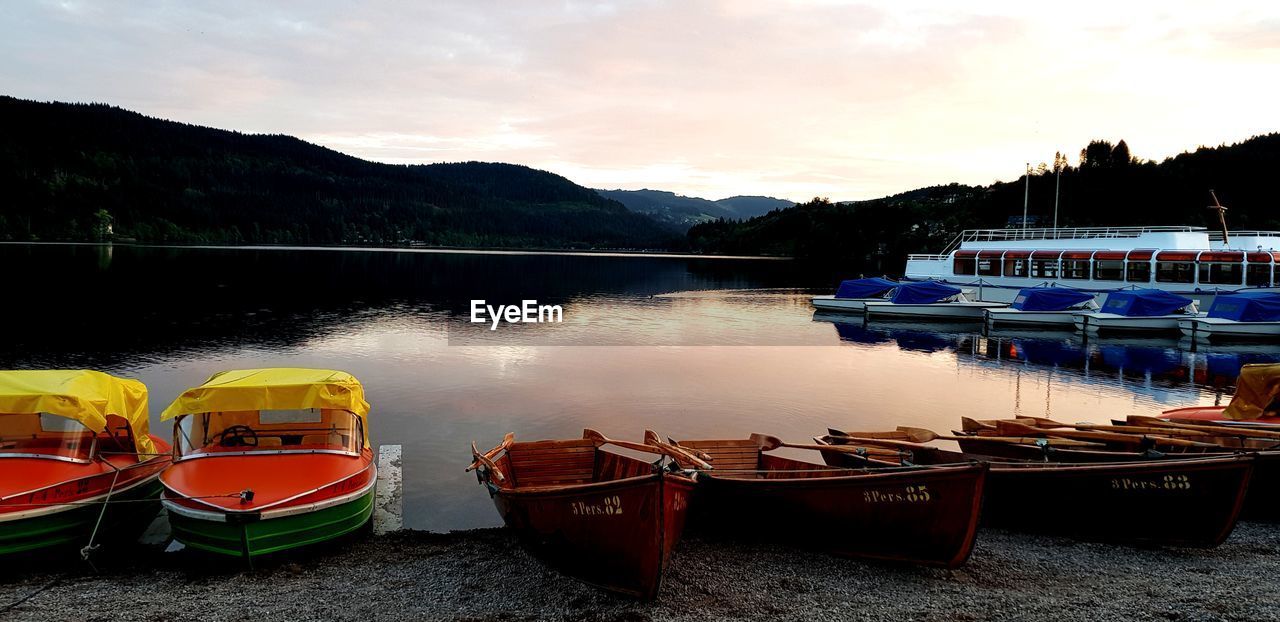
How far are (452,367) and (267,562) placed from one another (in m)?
25.2

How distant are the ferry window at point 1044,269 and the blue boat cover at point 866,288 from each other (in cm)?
1334

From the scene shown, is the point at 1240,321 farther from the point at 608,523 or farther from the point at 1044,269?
the point at 608,523

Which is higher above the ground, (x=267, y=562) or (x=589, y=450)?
(x=589, y=450)

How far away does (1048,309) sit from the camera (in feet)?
192

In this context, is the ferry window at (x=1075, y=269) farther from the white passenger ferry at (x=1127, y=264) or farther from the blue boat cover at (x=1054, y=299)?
the blue boat cover at (x=1054, y=299)

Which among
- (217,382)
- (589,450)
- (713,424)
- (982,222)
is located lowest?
(713,424)

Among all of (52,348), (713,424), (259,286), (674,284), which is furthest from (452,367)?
(674,284)

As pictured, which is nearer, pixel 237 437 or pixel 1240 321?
pixel 237 437

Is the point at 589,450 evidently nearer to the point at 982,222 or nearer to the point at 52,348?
the point at 52,348

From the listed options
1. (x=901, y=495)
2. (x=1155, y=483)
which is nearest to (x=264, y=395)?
(x=901, y=495)

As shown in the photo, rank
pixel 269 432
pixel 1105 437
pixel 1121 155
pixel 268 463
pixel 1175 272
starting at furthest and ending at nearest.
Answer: pixel 1121 155, pixel 1175 272, pixel 1105 437, pixel 269 432, pixel 268 463

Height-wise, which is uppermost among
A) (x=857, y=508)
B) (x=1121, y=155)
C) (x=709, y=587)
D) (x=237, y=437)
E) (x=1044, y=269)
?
(x=1121, y=155)

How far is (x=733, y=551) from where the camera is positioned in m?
14.7

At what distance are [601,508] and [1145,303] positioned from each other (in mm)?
56140
